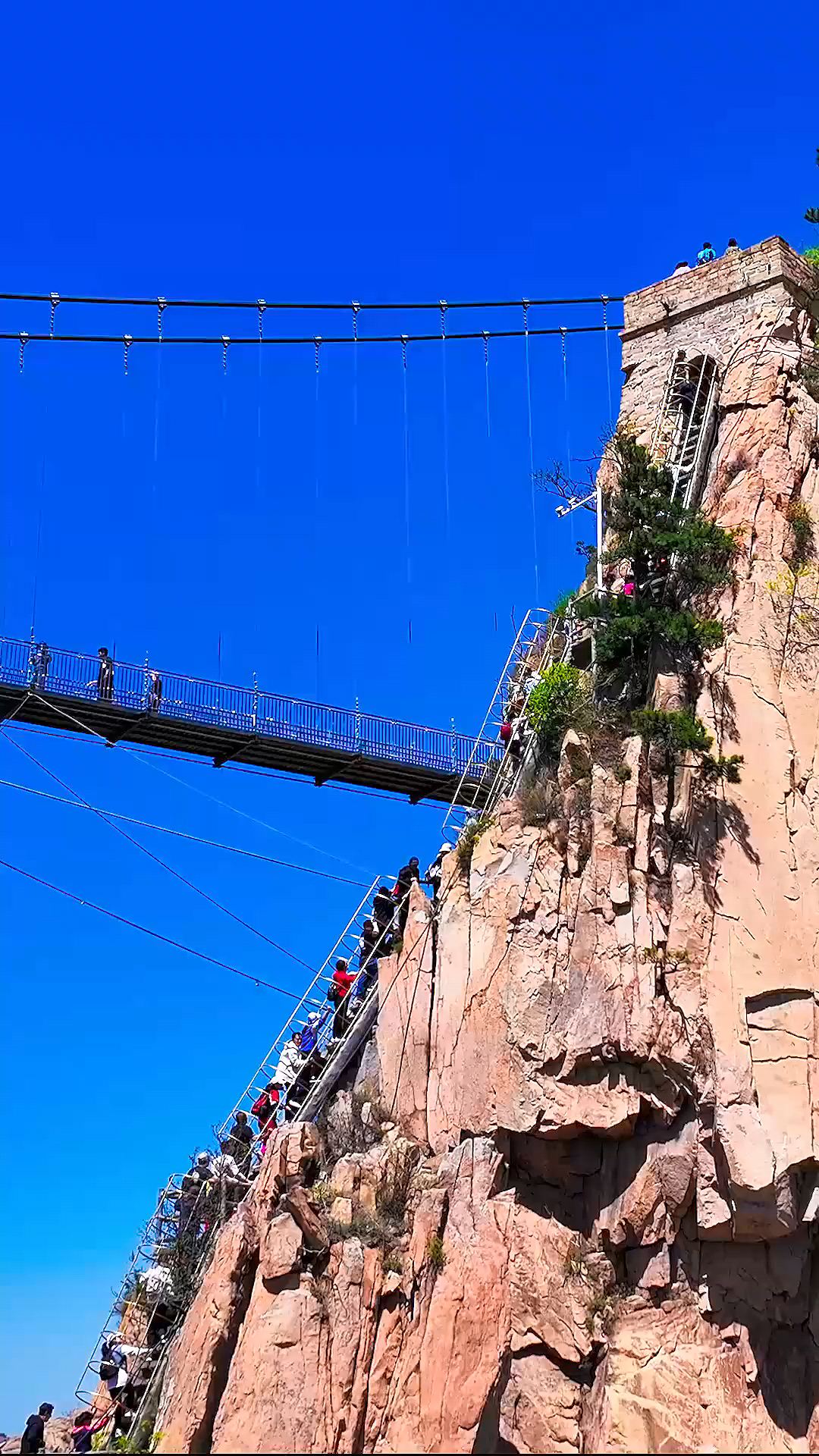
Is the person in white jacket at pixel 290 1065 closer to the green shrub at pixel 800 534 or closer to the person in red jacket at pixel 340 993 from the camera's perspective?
the person in red jacket at pixel 340 993

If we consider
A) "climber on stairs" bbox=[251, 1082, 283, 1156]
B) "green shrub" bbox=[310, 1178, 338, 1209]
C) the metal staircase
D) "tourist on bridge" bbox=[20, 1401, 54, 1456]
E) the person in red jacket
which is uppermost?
the metal staircase

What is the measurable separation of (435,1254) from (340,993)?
19.6 ft

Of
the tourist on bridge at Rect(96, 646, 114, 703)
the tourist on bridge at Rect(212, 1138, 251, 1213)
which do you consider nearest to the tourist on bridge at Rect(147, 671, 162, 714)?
the tourist on bridge at Rect(96, 646, 114, 703)

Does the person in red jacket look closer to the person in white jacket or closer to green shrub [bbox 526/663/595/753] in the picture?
the person in white jacket

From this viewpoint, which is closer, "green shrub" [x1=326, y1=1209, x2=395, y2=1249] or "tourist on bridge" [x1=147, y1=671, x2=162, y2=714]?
"green shrub" [x1=326, y1=1209, x2=395, y2=1249]

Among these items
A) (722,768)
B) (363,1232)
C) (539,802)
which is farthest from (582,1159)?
(722,768)

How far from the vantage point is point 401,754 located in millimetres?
34344

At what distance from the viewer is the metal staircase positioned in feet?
97.5

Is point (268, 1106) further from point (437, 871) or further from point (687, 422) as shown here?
point (687, 422)

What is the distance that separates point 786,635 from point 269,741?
10.5 metres

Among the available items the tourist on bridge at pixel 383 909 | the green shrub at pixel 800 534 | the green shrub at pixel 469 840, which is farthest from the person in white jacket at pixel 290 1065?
the green shrub at pixel 800 534

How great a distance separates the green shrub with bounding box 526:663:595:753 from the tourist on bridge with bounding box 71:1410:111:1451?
12.2m

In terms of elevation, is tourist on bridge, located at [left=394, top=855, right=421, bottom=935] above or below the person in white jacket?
above

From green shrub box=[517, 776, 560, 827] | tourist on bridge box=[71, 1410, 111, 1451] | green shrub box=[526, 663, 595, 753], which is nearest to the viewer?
tourist on bridge box=[71, 1410, 111, 1451]
